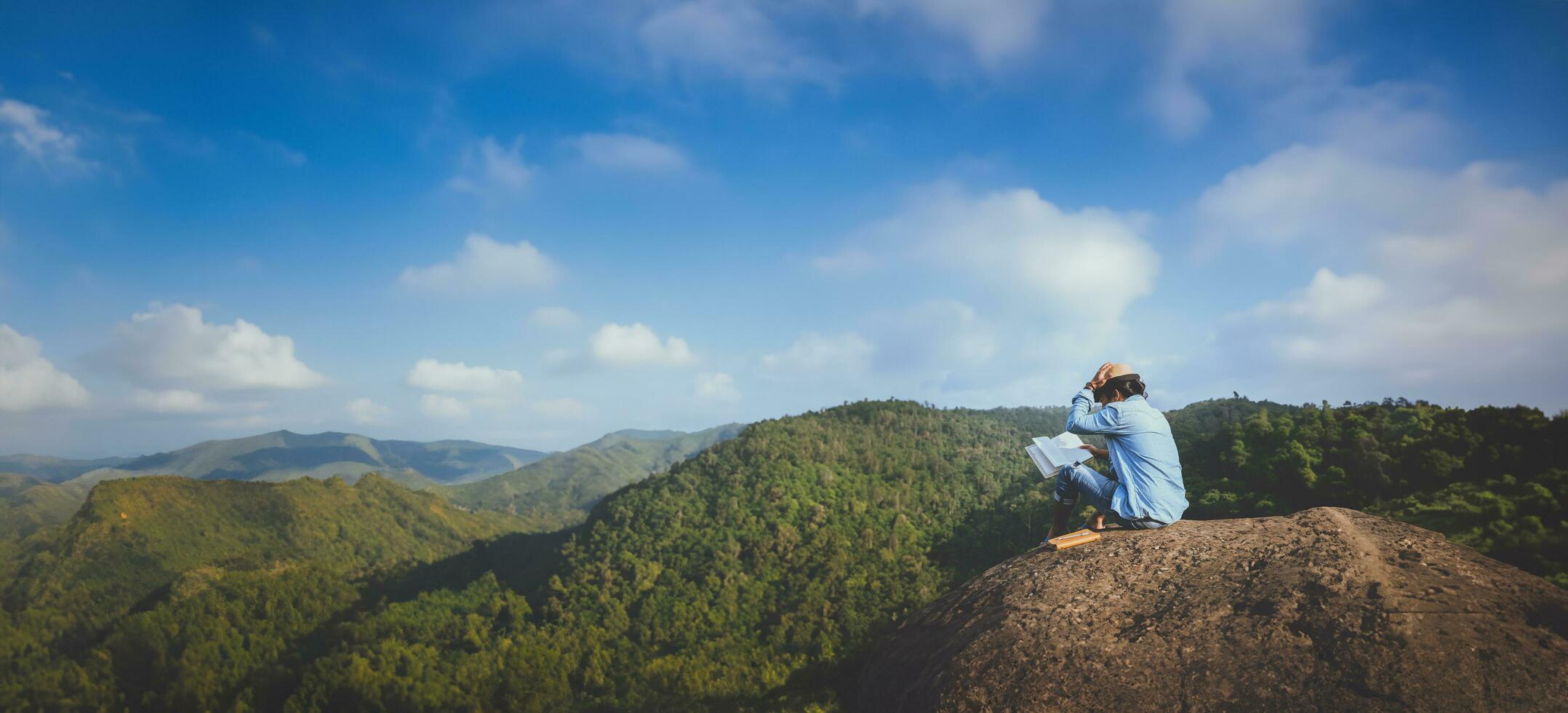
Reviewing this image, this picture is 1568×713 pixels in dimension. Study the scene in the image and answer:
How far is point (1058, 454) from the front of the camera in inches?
332

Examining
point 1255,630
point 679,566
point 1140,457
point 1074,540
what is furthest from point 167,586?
point 1255,630

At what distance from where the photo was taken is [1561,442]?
129ft

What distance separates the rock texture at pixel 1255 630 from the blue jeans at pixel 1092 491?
23cm

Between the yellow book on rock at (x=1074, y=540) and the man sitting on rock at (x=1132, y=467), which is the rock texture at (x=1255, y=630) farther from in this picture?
the man sitting on rock at (x=1132, y=467)

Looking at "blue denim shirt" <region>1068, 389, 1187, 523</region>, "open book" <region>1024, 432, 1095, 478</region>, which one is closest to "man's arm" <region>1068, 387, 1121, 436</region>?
"blue denim shirt" <region>1068, 389, 1187, 523</region>

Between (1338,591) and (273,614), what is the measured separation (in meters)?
128

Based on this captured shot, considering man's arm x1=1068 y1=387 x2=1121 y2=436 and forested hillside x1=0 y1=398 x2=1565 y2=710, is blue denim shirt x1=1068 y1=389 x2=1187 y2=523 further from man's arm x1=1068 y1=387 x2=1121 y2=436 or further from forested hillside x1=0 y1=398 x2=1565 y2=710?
forested hillside x1=0 y1=398 x2=1565 y2=710

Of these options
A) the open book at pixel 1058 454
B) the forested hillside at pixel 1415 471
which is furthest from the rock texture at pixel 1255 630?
the forested hillside at pixel 1415 471

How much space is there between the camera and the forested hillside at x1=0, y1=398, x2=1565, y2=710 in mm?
49688

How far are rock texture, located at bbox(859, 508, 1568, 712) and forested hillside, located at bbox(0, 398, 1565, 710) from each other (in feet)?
11.8

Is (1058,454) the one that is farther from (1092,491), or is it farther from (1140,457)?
(1140,457)

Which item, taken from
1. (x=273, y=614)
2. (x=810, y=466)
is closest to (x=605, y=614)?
(x=273, y=614)

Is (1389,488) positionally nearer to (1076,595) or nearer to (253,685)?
(1076,595)

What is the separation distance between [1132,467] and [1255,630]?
92.4 inches
